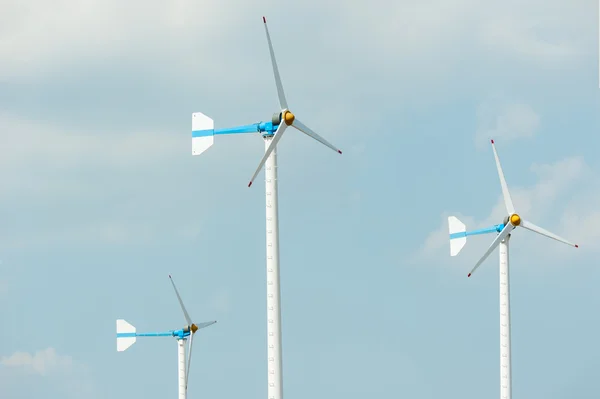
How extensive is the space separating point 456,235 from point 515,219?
11.5 m

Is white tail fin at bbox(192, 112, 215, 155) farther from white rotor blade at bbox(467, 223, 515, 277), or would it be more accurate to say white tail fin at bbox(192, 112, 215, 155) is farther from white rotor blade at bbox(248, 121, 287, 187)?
white rotor blade at bbox(467, 223, 515, 277)

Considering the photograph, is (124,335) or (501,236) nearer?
(501,236)

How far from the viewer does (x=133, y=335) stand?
426 feet

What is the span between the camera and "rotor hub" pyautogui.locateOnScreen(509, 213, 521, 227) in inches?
4006

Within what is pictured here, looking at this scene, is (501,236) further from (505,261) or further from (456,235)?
(456,235)

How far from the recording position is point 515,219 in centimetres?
10194

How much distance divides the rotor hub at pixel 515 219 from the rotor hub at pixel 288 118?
30.6 meters

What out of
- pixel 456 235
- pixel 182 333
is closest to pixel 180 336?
pixel 182 333

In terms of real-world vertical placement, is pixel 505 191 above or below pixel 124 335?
above

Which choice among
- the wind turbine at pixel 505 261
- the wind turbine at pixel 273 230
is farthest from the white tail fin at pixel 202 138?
the wind turbine at pixel 505 261

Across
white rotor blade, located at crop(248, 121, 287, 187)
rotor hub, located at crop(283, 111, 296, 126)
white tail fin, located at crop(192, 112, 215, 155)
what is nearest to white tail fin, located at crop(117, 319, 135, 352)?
white tail fin, located at crop(192, 112, 215, 155)

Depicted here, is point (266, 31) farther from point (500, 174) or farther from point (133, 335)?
point (133, 335)

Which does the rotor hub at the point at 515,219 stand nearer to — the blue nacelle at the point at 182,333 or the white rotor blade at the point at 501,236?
the white rotor blade at the point at 501,236

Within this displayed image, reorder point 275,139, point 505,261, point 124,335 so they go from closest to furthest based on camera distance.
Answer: point 275,139
point 505,261
point 124,335
